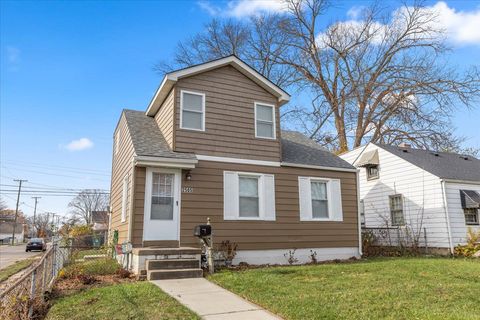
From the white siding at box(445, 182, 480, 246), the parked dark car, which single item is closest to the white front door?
the white siding at box(445, 182, 480, 246)

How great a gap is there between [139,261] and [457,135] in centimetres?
2194

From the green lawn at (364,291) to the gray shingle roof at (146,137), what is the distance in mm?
3497

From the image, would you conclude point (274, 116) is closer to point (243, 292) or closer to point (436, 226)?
point (243, 292)

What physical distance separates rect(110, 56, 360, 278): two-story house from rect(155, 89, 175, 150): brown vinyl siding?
0.03 m

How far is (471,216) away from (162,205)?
12.2m

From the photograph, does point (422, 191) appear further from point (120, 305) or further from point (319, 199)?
point (120, 305)

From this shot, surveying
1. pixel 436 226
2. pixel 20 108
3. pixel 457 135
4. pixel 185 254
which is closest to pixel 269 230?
pixel 185 254

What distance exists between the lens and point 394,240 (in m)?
15.2

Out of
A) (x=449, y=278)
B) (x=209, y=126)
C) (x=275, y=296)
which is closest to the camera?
(x=275, y=296)

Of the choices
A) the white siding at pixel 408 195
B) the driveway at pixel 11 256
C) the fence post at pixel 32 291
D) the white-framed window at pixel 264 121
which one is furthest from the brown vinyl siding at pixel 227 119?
the driveway at pixel 11 256

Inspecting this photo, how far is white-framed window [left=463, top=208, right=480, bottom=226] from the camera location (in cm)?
1366

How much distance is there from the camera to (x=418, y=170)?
567 inches

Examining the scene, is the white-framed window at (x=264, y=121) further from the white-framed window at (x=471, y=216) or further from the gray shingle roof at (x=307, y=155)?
the white-framed window at (x=471, y=216)

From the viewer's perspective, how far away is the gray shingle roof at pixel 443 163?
553 inches
